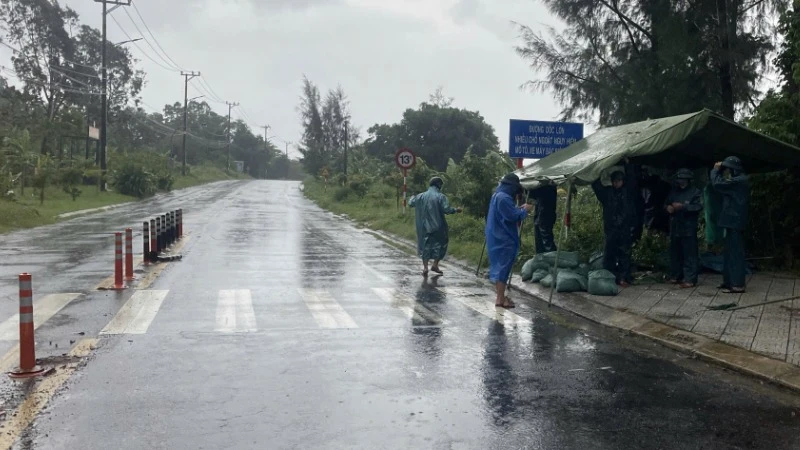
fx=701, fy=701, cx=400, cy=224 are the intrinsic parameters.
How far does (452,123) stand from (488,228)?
142 ft

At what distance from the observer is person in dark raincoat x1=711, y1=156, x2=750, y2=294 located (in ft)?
31.0

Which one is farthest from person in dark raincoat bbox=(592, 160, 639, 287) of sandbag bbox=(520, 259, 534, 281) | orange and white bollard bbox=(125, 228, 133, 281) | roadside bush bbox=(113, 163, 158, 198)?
roadside bush bbox=(113, 163, 158, 198)

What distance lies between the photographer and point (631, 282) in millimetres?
10914

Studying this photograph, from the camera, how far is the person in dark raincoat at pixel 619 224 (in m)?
A: 10.6

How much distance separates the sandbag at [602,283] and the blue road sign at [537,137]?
382cm

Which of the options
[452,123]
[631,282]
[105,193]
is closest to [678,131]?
[631,282]

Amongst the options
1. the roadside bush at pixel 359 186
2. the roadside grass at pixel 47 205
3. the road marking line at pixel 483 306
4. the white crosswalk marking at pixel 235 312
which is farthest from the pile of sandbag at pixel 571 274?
the roadside bush at pixel 359 186

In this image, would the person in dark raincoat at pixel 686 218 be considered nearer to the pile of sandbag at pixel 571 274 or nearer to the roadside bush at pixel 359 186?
the pile of sandbag at pixel 571 274

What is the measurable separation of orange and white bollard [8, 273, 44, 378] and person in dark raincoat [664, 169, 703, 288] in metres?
8.31

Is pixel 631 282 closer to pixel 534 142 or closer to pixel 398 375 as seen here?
pixel 534 142

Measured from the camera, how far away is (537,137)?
1369 cm

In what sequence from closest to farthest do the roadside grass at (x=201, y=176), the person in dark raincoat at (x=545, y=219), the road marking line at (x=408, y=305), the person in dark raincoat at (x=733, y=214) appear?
the road marking line at (x=408, y=305) → the person in dark raincoat at (x=733, y=214) → the person in dark raincoat at (x=545, y=219) → the roadside grass at (x=201, y=176)

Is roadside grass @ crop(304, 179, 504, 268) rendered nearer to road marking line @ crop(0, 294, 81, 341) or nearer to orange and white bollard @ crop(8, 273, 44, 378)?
road marking line @ crop(0, 294, 81, 341)

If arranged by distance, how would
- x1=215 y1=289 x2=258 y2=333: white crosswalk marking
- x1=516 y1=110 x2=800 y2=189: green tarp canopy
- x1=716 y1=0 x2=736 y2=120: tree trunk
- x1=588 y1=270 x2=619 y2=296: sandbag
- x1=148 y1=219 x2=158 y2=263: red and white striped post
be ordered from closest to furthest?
x1=215 y1=289 x2=258 y2=333: white crosswalk marking, x1=516 y1=110 x2=800 y2=189: green tarp canopy, x1=588 y1=270 x2=619 y2=296: sandbag, x1=716 y1=0 x2=736 y2=120: tree trunk, x1=148 y1=219 x2=158 y2=263: red and white striped post
